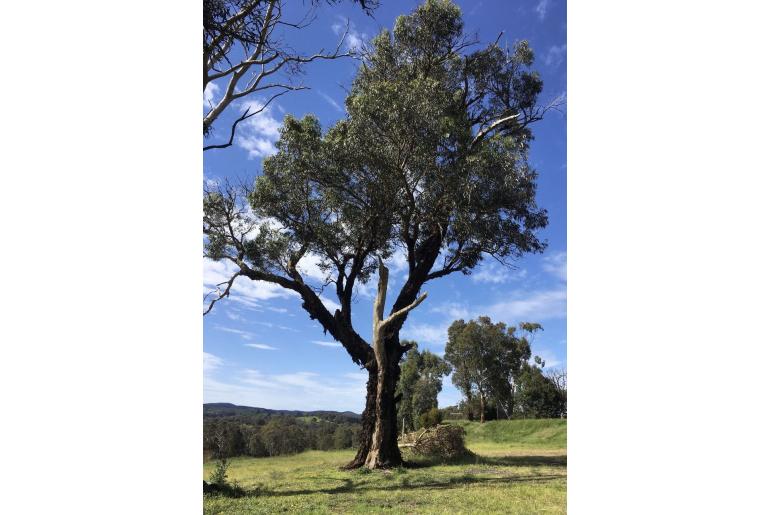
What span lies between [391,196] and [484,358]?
616 centimetres

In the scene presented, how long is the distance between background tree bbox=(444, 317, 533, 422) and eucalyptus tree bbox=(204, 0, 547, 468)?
9.95 feet

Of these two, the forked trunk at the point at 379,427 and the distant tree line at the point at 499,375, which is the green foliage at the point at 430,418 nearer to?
the distant tree line at the point at 499,375

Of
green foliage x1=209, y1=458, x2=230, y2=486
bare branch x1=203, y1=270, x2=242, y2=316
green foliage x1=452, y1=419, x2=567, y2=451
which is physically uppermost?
bare branch x1=203, y1=270, x2=242, y2=316

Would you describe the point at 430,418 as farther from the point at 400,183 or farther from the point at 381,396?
the point at 400,183

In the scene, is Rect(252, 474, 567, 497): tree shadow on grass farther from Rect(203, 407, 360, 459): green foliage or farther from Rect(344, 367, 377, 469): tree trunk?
Rect(344, 367, 377, 469): tree trunk

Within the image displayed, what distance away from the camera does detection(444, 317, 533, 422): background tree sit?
10453 millimetres

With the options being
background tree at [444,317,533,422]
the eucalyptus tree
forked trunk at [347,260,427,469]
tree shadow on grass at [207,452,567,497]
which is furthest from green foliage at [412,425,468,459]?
background tree at [444,317,533,422]

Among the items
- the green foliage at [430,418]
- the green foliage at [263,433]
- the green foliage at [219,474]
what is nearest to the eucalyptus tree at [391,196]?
the green foliage at [263,433]

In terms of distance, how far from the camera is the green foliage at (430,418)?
31.6 ft
